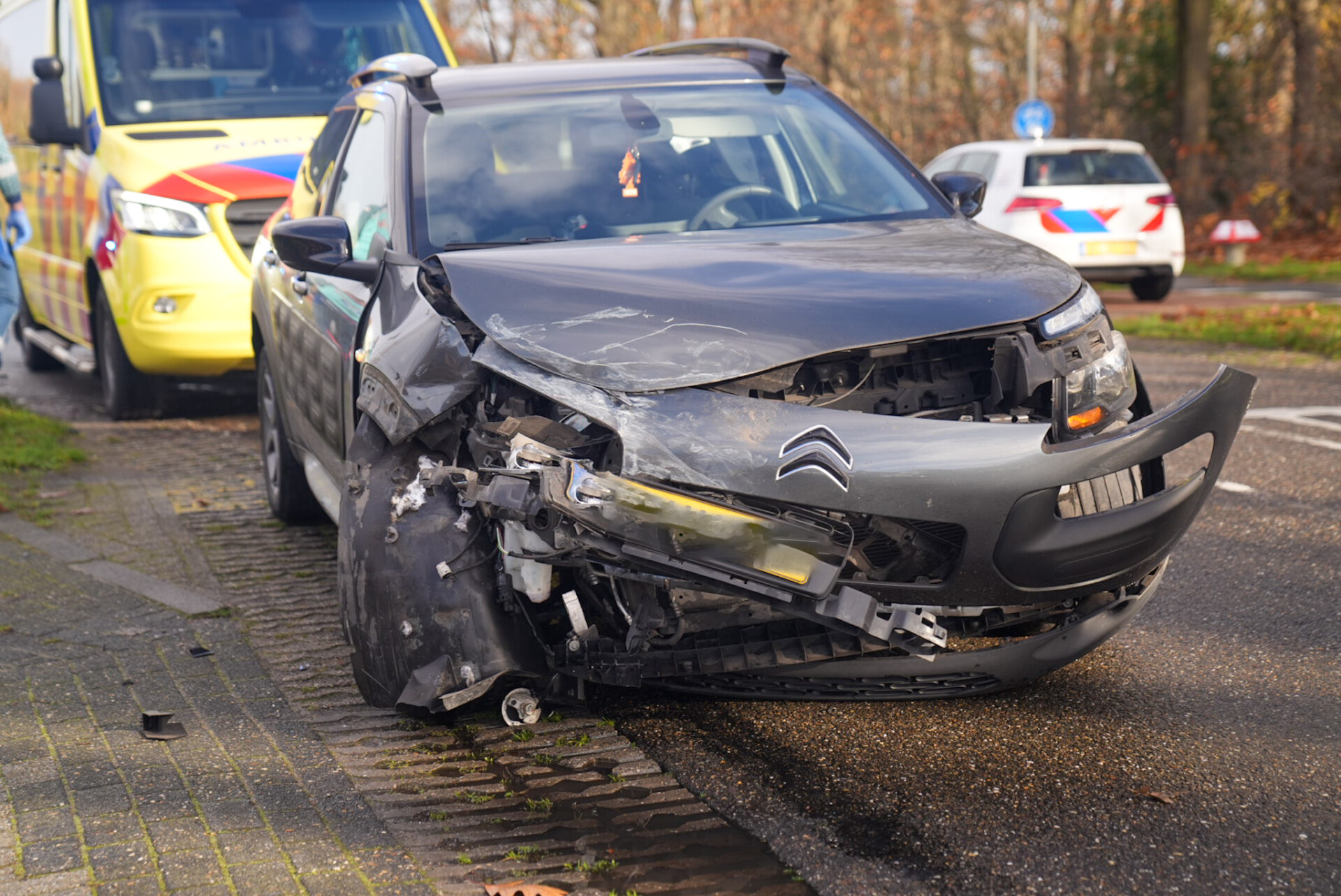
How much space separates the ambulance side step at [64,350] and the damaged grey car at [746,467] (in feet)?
20.9

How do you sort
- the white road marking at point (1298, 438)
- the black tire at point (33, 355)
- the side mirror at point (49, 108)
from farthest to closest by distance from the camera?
the black tire at point (33, 355) → the side mirror at point (49, 108) → the white road marking at point (1298, 438)

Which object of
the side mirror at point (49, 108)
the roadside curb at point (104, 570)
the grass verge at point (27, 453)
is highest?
the side mirror at point (49, 108)

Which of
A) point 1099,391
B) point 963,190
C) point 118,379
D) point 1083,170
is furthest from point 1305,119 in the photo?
point 1099,391

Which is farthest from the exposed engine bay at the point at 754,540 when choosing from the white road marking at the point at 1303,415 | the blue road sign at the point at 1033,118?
the blue road sign at the point at 1033,118

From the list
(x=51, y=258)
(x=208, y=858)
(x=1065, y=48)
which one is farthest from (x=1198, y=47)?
(x=208, y=858)

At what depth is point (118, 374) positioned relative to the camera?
9.46 meters

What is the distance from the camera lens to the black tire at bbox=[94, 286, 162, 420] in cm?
941

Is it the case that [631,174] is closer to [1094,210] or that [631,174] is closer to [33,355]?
[33,355]

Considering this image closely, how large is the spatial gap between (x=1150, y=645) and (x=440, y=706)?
2.23 metres

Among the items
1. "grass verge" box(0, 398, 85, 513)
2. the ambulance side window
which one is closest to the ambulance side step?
"grass verge" box(0, 398, 85, 513)

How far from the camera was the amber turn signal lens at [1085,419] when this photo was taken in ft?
12.2

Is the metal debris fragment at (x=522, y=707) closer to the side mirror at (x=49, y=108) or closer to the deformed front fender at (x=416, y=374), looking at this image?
the deformed front fender at (x=416, y=374)

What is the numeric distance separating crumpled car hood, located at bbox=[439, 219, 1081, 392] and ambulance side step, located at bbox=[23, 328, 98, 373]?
6.82 meters

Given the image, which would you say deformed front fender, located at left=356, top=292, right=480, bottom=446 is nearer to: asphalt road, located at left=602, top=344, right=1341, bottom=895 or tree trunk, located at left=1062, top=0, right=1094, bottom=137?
asphalt road, located at left=602, top=344, right=1341, bottom=895
